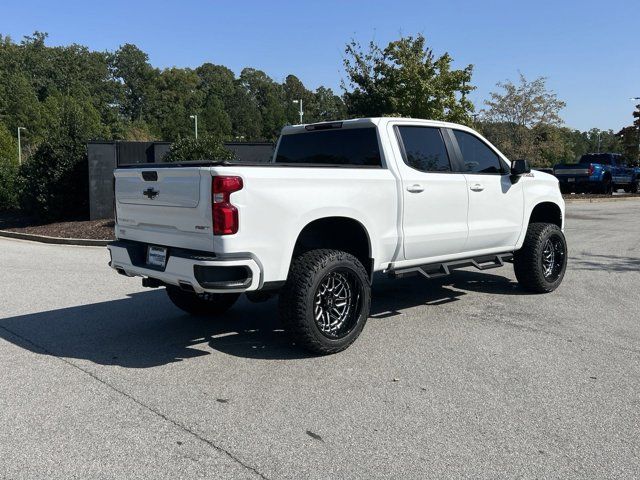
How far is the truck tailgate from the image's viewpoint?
14.7 ft

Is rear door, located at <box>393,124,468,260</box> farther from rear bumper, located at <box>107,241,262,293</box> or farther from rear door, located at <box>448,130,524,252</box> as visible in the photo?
rear bumper, located at <box>107,241,262,293</box>

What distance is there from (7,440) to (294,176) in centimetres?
268

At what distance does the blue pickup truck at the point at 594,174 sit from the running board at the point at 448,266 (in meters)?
20.8

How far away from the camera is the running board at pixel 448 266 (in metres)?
5.77

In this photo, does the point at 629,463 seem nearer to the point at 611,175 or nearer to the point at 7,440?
the point at 7,440

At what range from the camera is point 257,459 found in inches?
128

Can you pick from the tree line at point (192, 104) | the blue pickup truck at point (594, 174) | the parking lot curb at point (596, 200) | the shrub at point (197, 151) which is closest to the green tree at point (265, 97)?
the tree line at point (192, 104)

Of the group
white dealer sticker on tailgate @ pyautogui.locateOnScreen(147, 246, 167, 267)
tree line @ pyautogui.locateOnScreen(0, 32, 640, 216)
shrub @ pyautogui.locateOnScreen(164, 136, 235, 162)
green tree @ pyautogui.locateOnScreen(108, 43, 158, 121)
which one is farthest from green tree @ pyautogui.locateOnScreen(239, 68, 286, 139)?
white dealer sticker on tailgate @ pyautogui.locateOnScreen(147, 246, 167, 267)

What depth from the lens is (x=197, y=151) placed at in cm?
1335

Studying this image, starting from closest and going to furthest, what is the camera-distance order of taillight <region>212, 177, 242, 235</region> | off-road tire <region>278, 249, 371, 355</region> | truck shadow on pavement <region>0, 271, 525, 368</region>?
taillight <region>212, 177, 242, 235</region> → off-road tire <region>278, 249, 371, 355</region> → truck shadow on pavement <region>0, 271, 525, 368</region>

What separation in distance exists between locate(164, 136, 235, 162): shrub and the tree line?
0.10 metres

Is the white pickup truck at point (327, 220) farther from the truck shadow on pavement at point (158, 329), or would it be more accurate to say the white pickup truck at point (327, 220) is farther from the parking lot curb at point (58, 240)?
the parking lot curb at point (58, 240)

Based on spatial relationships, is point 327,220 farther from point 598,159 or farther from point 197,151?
point 598,159

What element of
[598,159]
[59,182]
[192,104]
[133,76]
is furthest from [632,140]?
[133,76]
